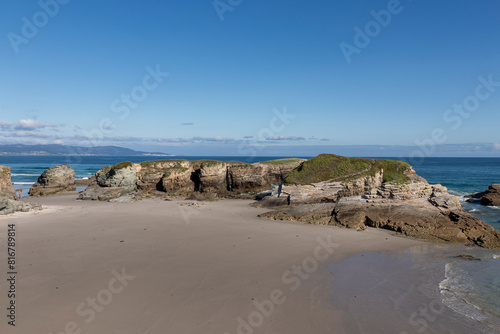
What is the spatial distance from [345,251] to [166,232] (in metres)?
9.10

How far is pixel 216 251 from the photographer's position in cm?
1202

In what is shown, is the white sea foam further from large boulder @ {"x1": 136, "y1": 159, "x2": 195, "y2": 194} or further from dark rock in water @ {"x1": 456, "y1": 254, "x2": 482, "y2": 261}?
large boulder @ {"x1": 136, "y1": 159, "x2": 195, "y2": 194}

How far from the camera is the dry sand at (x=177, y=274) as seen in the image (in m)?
6.86

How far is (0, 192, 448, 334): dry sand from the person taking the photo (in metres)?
6.86

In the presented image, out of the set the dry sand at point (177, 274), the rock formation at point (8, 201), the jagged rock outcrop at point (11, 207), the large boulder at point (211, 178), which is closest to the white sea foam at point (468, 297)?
the dry sand at point (177, 274)

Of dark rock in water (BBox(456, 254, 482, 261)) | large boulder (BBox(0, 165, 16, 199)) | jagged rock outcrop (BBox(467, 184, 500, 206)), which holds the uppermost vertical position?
large boulder (BBox(0, 165, 16, 199))

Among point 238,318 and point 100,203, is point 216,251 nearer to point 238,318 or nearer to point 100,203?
point 238,318

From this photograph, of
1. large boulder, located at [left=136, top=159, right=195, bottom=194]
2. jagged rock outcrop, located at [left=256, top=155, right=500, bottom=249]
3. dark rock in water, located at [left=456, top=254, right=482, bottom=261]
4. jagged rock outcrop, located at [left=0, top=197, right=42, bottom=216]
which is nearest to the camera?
dark rock in water, located at [left=456, top=254, right=482, bottom=261]

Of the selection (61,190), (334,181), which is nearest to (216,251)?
(334,181)

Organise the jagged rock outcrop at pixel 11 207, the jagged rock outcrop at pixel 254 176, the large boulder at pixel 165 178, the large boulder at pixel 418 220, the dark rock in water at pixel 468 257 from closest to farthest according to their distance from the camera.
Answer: the dark rock in water at pixel 468 257
the large boulder at pixel 418 220
the jagged rock outcrop at pixel 11 207
the large boulder at pixel 165 178
the jagged rock outcrop at pixel 254 176

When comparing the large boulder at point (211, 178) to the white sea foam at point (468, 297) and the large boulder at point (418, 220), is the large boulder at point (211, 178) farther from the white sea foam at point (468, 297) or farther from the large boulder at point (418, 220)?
the white sea foam at point (468, 297)

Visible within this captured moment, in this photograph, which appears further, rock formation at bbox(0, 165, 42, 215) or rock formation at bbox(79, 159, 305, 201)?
rock formation at bbox(79, 159, 305, 201)

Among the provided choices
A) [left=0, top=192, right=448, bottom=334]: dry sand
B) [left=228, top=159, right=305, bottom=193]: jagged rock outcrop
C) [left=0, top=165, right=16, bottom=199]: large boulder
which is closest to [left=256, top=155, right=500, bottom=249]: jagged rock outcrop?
[left=0, top=192, right=448, bottom=334]: dry sand

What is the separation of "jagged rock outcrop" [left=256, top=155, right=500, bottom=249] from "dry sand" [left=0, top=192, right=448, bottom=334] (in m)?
1.46
